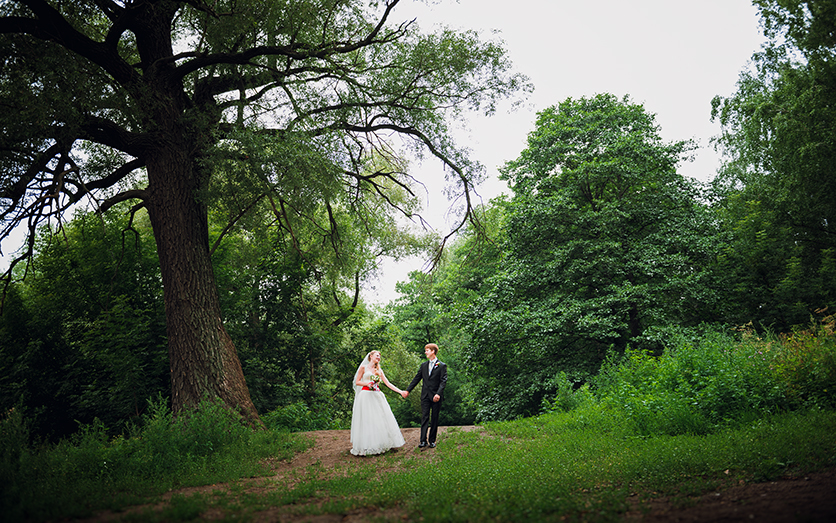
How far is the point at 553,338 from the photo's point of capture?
17531mm

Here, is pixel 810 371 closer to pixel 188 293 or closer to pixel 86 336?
pixel 188 293

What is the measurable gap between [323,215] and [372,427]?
10.4 meters

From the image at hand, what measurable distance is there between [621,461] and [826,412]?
4.14 meters

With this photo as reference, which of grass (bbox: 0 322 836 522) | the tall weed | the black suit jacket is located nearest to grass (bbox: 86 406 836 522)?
grass (bbox: 0 322 836 522)

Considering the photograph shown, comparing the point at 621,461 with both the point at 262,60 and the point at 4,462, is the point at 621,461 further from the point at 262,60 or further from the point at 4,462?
the point at 262,60

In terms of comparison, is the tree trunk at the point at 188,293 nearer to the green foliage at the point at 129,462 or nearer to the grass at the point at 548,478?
the green foliage at the point at 129,462

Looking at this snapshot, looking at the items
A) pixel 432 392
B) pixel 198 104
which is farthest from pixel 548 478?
pixel 198 104

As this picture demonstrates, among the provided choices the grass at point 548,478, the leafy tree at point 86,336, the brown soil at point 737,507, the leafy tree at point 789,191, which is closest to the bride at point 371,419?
the grass at point 548,478

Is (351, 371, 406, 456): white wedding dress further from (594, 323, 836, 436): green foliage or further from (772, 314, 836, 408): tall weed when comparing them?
(772, 314, 836, 408): tall weed

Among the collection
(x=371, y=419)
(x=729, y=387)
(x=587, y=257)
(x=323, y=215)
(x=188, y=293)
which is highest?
(x=323, y=215)

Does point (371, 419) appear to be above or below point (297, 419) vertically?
above

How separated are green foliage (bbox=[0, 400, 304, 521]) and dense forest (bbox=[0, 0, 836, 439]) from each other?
1.40 metres

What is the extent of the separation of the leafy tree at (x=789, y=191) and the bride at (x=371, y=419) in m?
14.2

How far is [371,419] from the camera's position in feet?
29.6
